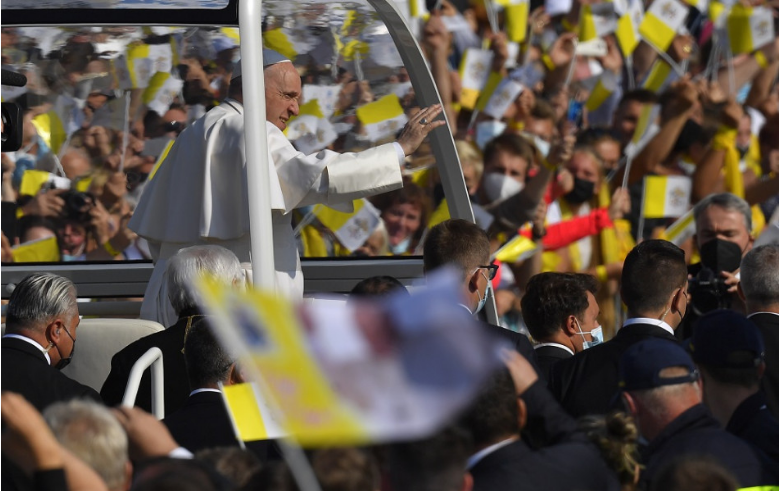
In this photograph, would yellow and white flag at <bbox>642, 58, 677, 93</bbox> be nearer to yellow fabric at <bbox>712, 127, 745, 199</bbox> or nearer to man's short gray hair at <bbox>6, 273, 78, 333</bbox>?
yellow fabric at <bbox>712, 127, 745, 199</bbox>

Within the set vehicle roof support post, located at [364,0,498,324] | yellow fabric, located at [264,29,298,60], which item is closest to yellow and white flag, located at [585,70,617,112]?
vehicle roof support post, located at [364,0,498,324]

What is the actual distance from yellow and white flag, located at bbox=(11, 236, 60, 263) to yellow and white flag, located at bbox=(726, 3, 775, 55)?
5.14 metres

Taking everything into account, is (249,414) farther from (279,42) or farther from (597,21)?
(597,21)

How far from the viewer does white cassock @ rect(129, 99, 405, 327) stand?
16.6 feet

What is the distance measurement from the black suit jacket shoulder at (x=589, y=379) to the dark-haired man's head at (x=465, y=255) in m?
0.51

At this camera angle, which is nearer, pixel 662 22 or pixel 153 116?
pixel 153 116

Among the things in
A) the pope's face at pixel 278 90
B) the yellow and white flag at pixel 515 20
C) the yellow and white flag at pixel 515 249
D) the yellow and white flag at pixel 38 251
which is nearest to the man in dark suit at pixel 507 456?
the pope's face at pixel 278 90

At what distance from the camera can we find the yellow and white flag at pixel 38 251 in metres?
6.95

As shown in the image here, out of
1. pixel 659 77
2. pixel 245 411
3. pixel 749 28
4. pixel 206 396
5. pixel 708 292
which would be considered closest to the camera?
pixel 245 411

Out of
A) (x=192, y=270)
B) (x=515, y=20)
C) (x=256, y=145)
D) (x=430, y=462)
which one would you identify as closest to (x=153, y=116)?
(x=192, y=270)

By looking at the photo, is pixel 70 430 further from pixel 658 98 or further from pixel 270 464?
pixel 658 98

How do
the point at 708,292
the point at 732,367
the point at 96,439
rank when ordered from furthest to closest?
1. the point at 708,292
2. the point at 732,367
3. the point at 96,439

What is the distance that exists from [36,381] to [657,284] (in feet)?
7.01

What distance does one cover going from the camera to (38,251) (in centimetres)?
699
